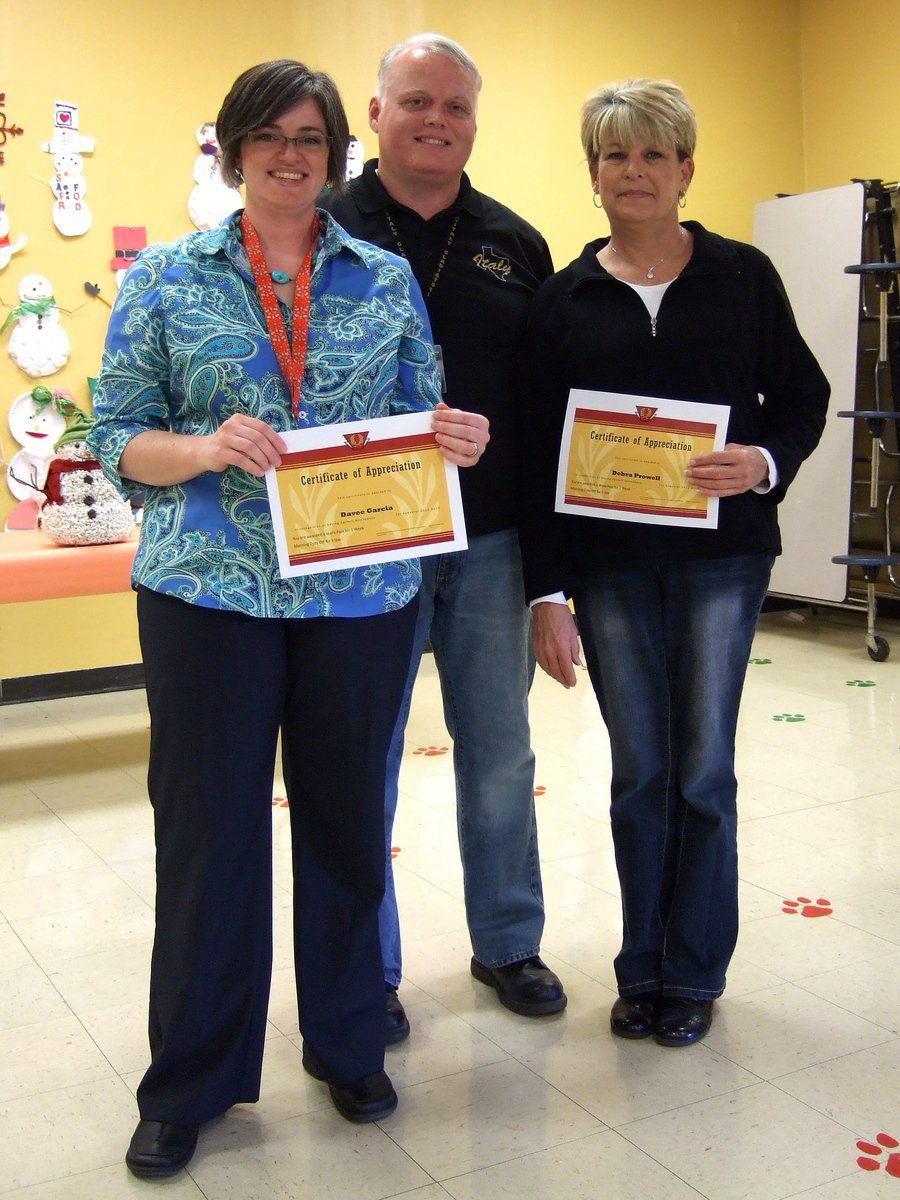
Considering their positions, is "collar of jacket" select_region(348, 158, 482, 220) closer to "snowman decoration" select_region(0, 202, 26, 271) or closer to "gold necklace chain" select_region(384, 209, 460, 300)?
"gold necklace chain" select_region(384, 209, 460, 300)

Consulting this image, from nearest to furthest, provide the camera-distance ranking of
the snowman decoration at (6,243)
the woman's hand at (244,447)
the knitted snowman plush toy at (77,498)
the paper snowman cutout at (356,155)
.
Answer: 1. the woman's hand at (244,447)
2. the knitted snowman plush toy at (77,498)
3. the snowman decoration at (6,243)
4. the paper snowman cutout at (356,155)

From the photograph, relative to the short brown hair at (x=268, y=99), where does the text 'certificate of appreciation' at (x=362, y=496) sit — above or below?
below

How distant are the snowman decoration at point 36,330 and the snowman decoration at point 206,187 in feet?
2.20

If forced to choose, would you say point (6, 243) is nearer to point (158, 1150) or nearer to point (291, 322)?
point (291, 322)

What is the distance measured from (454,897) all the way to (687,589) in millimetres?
1141

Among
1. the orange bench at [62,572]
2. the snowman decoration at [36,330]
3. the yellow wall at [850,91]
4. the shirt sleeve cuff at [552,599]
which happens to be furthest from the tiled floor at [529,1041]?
the yellow wall at [850,91]

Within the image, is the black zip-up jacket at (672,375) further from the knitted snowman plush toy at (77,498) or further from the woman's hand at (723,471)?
the knitted snowman plush toy at (77,498)

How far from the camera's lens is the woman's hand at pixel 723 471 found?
2.08 meters

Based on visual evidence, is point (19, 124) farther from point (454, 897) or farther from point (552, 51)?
point (454, 897)

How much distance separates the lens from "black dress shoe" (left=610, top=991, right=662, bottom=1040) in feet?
7.40

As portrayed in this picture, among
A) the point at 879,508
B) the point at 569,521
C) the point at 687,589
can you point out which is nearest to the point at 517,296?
the point at 569,521

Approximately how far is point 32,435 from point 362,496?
3.53 m

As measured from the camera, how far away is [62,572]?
3.76 meters

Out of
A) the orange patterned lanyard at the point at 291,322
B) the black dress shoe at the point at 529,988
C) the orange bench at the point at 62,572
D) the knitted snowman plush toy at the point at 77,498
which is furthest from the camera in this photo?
the knitted snowman plush toy at the point at 77,498
